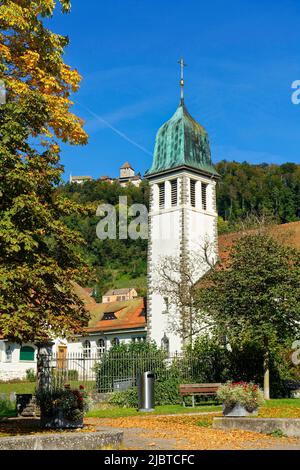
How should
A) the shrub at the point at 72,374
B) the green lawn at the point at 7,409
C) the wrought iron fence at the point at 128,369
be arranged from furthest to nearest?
the wrought iron fence at the point at 128,369 < the shrub at the point at 72,374 < the green lawn at the point at 7,409

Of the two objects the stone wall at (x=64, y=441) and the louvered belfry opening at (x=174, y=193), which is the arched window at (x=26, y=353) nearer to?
the louvered belfry opening at (x=174, y=193)

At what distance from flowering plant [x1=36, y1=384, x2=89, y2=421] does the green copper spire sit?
114ft

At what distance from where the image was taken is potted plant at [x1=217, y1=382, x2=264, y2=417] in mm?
14891

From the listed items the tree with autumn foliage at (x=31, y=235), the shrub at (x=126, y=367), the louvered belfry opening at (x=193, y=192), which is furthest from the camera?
the louvered belfry opening at (x=193, y=192)

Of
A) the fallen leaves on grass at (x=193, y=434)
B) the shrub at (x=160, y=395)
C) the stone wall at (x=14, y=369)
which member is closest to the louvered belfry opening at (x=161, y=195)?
the stone wall at (x=14, y=369)

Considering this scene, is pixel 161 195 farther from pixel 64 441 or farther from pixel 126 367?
pixel 64 441

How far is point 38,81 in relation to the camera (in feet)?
53.4

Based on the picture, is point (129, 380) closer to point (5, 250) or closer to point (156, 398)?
point (156, 398)

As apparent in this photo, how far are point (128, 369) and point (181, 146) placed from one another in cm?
2630

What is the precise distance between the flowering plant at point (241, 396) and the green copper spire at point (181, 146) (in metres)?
33.4

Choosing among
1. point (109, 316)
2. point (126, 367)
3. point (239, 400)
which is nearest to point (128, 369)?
point (126, 367)

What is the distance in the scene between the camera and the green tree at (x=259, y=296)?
74.4 ft
